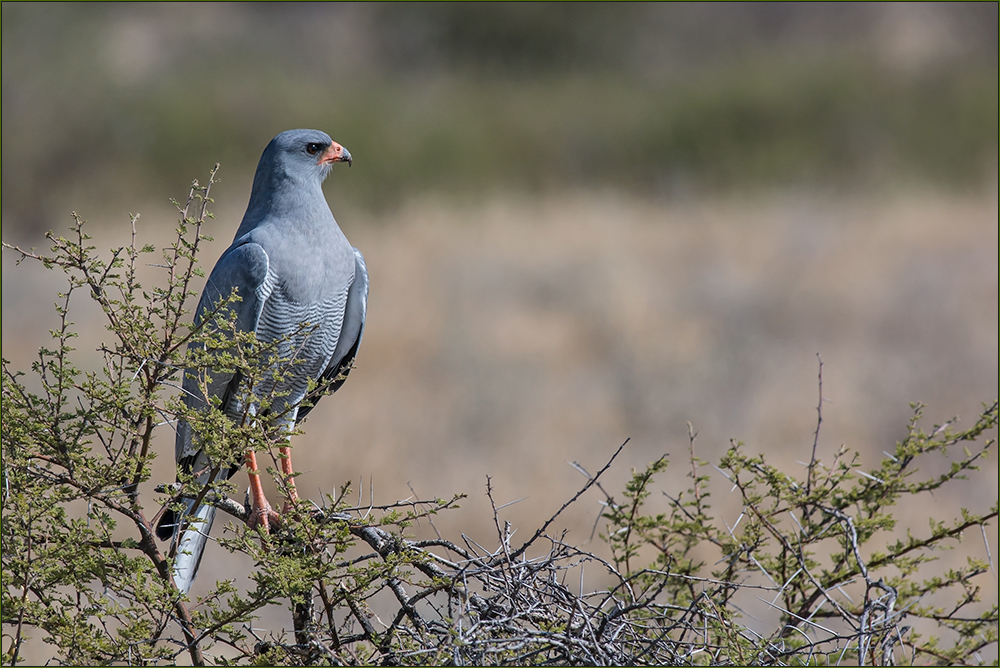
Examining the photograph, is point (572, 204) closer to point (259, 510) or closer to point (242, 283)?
point (242, 283)

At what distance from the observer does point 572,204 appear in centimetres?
1493

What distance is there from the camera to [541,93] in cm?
2181

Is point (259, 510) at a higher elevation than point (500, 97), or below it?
below

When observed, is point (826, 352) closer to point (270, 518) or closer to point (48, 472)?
point (270, 518)

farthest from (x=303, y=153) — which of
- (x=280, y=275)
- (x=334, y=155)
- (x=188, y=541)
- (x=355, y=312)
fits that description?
(x=188, y=541)

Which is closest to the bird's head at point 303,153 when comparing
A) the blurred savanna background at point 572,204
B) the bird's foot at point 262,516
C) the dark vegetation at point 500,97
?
the bird's foot at point 262,516

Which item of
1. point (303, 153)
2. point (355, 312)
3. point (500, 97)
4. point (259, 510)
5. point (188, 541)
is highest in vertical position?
point (500, 97)

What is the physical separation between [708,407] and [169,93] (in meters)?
13.9

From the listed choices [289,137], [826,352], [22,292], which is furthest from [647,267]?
[289,137]

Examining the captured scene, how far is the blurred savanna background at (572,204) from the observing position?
319 inches

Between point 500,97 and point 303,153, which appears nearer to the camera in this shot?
point 303,153

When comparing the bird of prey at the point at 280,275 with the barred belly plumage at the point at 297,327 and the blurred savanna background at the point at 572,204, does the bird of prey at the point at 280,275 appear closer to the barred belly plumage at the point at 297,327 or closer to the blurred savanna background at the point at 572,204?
the barred belly plumage at the point at 297,327

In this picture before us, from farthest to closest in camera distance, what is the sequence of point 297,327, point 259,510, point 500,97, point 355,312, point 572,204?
point 500,97, point 572,204, point 355,312, point 259,510, point 297,327

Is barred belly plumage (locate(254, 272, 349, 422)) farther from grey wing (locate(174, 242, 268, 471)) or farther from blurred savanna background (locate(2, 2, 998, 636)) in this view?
blurred savanna background (locate(2, 2, 998, 636))
